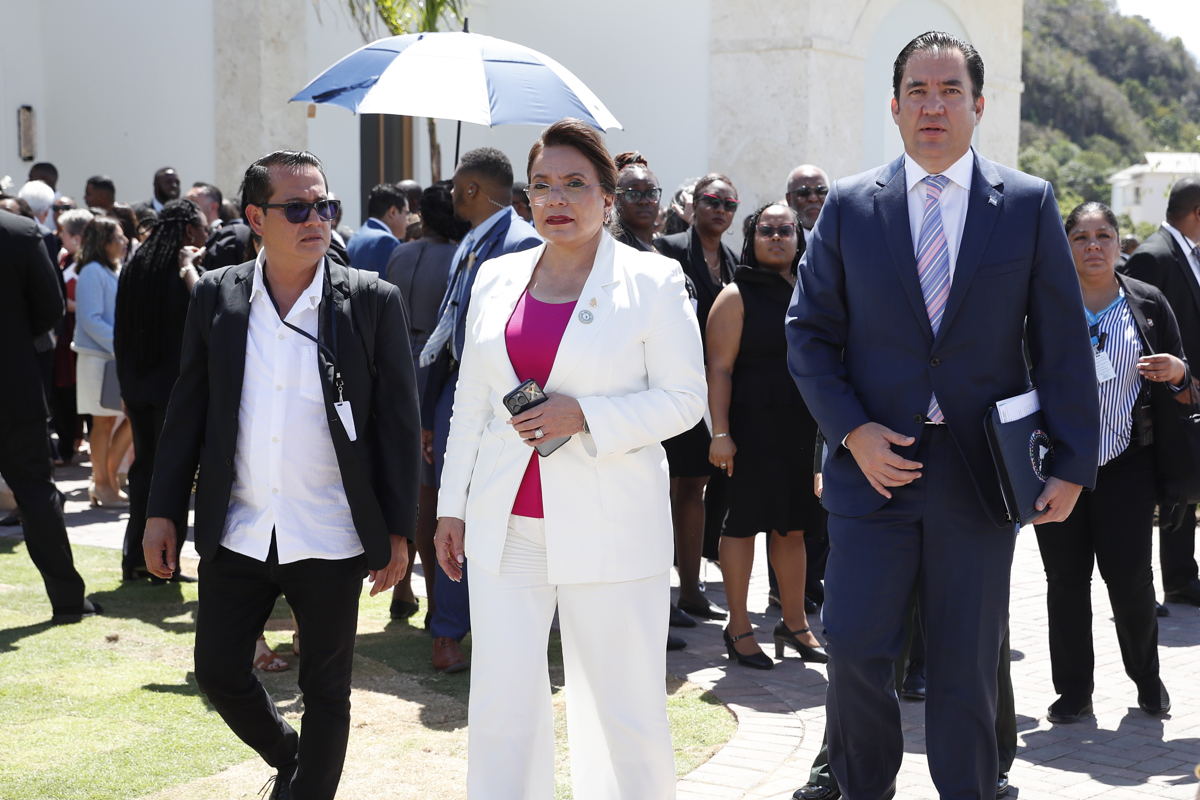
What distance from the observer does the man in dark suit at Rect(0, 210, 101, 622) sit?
662 centimetres

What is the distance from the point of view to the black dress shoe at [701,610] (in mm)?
7309

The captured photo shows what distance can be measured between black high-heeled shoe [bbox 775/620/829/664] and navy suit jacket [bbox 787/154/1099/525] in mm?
2861

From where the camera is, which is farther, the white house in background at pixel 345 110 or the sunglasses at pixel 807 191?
the white house in background at pixel 345 110

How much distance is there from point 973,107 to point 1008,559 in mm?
1353

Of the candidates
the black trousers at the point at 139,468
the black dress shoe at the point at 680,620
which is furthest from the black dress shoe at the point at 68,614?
the black dress shoe at the point at 680,620

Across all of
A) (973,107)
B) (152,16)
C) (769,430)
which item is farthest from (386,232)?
(152,16)

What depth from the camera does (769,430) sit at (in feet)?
20.7

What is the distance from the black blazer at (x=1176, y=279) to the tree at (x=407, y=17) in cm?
647

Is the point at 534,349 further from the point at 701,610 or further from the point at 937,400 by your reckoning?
the point at 701,610

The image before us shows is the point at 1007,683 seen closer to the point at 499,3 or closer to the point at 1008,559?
the point at 1008,559

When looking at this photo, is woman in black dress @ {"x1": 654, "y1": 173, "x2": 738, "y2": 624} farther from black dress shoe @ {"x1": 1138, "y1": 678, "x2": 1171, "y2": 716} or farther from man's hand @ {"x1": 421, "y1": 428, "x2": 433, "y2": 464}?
black dress shoe @ {"x1": 1138, "y1": 678, "x2": 1171, "y2": 716}

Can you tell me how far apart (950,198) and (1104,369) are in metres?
2.15

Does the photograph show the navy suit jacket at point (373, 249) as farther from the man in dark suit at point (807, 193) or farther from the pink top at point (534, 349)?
the pink top at point (534, 349)

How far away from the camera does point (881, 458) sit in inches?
138
